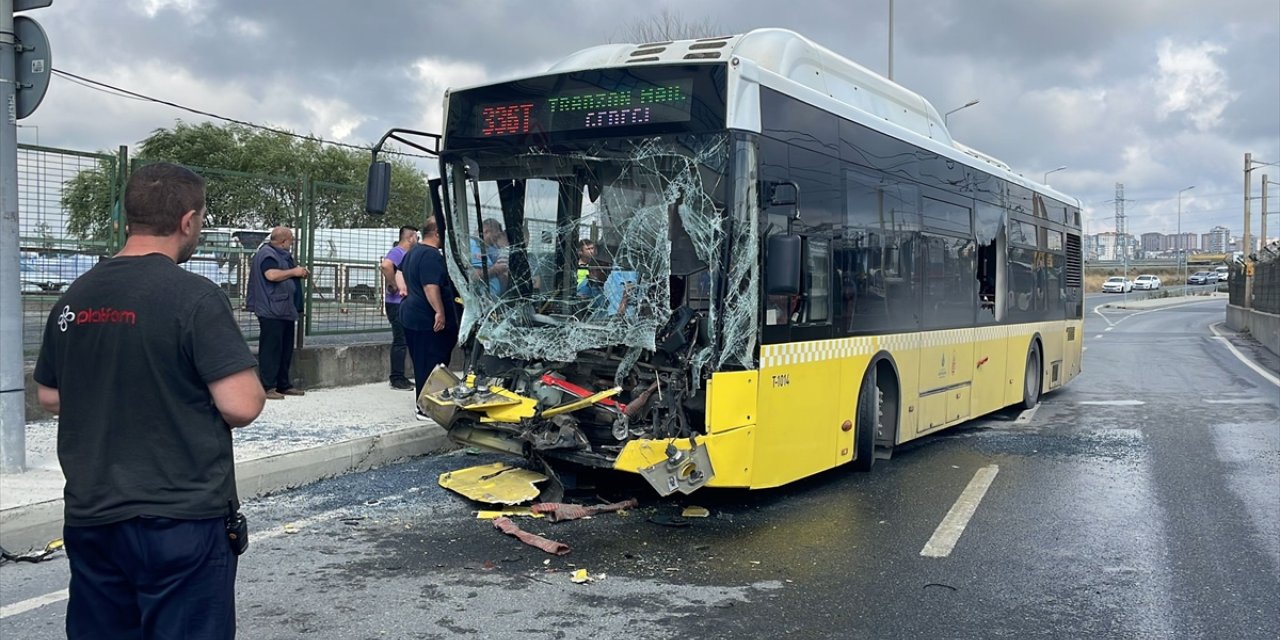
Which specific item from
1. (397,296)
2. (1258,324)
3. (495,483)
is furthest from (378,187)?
(1258,324)

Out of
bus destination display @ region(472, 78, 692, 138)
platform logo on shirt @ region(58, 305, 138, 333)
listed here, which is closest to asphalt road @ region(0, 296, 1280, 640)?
platform logo on shirt @ region(58, 305, 138, 333)

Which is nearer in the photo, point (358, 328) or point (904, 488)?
point (904, 488)

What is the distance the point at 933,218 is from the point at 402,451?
5462mm

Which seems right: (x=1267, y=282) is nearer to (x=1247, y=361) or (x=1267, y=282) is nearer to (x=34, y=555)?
(x=1247, y=361)

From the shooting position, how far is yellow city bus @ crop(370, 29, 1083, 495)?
667 cm

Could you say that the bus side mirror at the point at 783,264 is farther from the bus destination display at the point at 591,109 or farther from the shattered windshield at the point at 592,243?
the bus destination display at the point at 591,109

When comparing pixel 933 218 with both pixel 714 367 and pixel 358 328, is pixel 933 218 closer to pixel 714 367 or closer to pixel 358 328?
pixel 714 367

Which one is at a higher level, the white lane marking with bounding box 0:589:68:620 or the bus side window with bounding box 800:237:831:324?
the bus side window with bounding box 800:237:831:324

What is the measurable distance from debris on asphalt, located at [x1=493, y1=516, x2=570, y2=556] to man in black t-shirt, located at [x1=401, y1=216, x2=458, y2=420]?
132 inches

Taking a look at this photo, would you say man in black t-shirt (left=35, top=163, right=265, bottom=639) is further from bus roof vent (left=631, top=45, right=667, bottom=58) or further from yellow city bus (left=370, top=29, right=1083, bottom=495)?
bus roof vent (left=631, top=45, right=667, bottom=58)

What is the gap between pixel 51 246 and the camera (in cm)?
918

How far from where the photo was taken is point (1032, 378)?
13.7m

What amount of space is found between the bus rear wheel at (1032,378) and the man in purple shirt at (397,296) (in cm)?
795

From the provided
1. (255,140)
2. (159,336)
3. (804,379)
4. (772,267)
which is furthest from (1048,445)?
(255,140)
